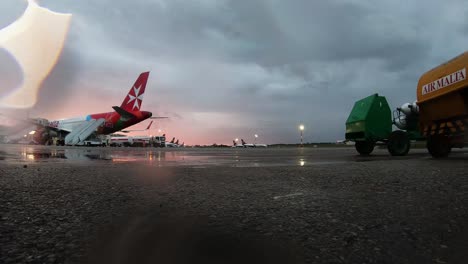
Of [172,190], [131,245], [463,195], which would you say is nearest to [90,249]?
[131,245]

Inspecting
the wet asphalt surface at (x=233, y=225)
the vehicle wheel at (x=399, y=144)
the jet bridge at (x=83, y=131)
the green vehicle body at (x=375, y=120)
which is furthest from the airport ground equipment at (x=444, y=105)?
the jet bridge at (x=83, y=131)

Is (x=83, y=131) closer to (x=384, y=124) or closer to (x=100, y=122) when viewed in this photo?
(x=100, y=122)

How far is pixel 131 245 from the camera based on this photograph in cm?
164

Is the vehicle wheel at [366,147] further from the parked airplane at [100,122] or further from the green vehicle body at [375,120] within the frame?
the parked airplane at [100,122]

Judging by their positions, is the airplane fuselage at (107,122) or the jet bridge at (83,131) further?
the jet bridge at (83,131)

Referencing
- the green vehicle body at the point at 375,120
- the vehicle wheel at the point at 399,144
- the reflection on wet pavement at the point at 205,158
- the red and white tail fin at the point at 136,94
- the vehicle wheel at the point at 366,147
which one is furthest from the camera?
the red and white tail fin at the point at 136,94

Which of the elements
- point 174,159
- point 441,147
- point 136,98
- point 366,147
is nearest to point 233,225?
point 174,159

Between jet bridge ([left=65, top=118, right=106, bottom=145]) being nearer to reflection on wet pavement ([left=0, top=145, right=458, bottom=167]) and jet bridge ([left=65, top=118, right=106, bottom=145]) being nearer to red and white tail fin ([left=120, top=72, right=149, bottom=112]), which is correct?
red and white tail fin ([left=120, top=72, right=149, bottom=112])

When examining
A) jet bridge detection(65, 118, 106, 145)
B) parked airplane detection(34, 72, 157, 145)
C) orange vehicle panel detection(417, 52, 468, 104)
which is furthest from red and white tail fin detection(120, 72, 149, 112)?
orange vehicle panel detection(417, 52, 468, 104)

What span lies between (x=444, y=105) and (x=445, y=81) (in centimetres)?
80

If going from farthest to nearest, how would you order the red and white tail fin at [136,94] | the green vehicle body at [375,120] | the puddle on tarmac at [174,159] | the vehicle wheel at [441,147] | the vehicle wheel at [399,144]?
the red and white tail fin at [136,94] < the green vehicle body at [375,120] < the vehicle wheel at [399,144] < the vehicle wheel at [441,147] < the puddle on tarmac at [174,159]

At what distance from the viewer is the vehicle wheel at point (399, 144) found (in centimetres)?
1266

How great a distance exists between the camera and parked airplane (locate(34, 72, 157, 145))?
3703cm

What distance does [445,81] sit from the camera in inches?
396
